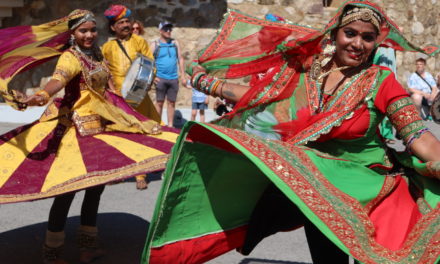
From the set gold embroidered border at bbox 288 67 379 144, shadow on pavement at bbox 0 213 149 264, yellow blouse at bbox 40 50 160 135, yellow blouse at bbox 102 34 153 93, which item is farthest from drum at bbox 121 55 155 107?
gold embroidered border at bbox 288 67 379 144

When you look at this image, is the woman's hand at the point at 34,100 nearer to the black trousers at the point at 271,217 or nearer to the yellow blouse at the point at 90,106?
the yellow blouse at the point at 90,106

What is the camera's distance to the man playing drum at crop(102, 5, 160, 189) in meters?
7.41

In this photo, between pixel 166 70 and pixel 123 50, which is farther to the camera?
pixel 166 70

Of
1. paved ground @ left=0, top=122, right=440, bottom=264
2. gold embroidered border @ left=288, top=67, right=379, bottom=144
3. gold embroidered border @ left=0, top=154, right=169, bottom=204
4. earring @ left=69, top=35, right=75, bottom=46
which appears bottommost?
paved ground @ left=0, top=122, right=440, bottom=264

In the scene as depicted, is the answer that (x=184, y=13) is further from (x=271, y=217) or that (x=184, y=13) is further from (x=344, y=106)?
(x=344, y=106)

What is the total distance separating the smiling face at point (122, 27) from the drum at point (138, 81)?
0.42 m

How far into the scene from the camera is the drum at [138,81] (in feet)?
22.6

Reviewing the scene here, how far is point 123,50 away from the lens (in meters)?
8.04

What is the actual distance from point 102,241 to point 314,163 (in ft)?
8.92

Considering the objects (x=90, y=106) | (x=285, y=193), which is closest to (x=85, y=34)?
(x=90, y=106)

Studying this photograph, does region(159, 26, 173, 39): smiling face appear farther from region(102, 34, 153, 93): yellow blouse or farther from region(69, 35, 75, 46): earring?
region(69, 35, 75, 46): earring

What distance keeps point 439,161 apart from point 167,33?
7958 mm

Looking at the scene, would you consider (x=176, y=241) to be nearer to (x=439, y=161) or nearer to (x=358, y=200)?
(x=358, y=200)

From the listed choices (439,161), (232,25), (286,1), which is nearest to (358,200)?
(439,161)
